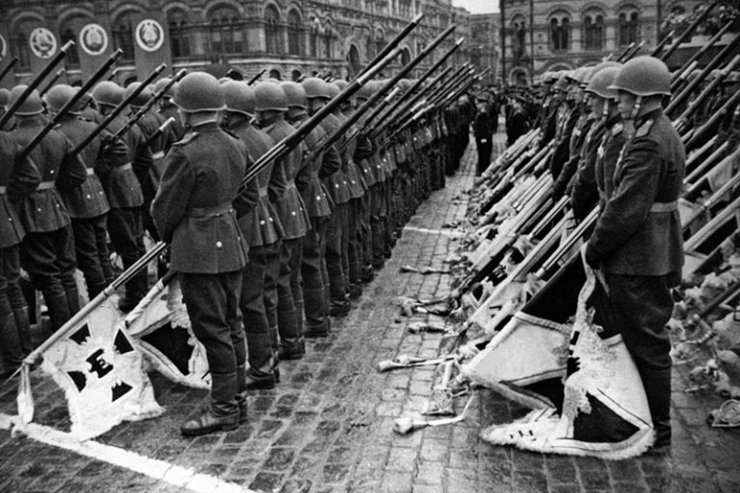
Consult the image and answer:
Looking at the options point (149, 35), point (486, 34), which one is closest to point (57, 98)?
point (149, 35)

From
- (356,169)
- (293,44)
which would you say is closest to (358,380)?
(356,169)

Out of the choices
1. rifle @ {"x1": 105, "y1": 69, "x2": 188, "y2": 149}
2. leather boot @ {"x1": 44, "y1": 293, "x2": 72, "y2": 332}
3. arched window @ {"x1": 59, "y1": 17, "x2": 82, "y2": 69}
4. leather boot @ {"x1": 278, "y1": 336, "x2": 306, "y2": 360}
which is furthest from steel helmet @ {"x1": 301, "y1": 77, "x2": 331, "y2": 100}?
arched window @ {"x1": 59, "y1": 17, "x2": 82, "y2": 69}

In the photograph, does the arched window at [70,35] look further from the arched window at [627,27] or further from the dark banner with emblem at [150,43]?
the arched window at [627,27]

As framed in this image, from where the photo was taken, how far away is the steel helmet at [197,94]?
4.54 meters

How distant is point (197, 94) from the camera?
454cm

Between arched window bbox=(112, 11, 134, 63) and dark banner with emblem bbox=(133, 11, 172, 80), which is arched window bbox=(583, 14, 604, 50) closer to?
dark banner with emblem bbox=(133, 11, 172, 80)

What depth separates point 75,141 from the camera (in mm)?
6977

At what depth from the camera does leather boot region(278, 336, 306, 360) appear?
6219 millimetres

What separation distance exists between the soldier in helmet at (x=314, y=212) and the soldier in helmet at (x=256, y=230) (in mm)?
631

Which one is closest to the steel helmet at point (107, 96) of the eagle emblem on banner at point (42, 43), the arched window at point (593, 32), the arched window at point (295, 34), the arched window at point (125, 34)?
the eagle emblem on banner at point (42, 43)

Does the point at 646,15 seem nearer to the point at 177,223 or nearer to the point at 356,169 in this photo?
the point at 356,169

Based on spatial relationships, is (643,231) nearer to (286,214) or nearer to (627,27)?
(286,214)

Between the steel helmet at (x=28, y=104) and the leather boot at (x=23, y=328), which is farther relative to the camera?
the steel helmet at (x=28, y=104)

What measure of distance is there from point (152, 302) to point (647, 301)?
346 centimetres
